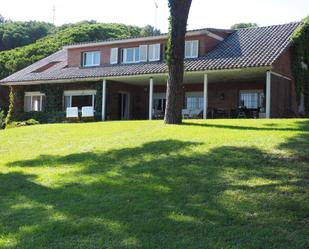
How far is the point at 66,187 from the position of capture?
10180mm

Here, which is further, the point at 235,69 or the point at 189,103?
the point at 189,103

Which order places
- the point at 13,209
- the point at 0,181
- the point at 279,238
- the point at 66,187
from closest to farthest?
the point at 279,238
the point at 13,209
the point at 66,187
the point at 0,181

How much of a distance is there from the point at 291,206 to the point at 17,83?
2937 cm

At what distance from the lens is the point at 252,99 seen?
29.5 metres

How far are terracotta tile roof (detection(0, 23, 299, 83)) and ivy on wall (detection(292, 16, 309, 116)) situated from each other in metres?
0.58

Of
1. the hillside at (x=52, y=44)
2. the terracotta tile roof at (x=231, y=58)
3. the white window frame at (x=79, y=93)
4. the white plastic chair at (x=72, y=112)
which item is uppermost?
the hillside at (x=52, y=44)

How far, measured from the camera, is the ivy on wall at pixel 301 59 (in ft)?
93.8

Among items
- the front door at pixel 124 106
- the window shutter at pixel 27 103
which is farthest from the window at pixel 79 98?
the window shutter at pixel 27 103

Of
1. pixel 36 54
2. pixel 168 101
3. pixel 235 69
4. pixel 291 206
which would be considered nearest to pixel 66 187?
pixel 291 206

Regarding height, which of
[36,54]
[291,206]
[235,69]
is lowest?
[291,206]

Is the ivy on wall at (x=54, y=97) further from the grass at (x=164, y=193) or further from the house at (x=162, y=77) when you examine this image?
the grass at (x=164, y=193)

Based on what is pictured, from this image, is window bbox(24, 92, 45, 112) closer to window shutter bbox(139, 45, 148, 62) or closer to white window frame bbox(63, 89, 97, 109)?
white window frame bbox(63, 89, 97, 109)

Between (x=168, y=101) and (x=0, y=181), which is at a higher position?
(x=168, y=101)

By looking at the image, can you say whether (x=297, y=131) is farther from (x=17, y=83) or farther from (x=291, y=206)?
(x=17, y=83)
